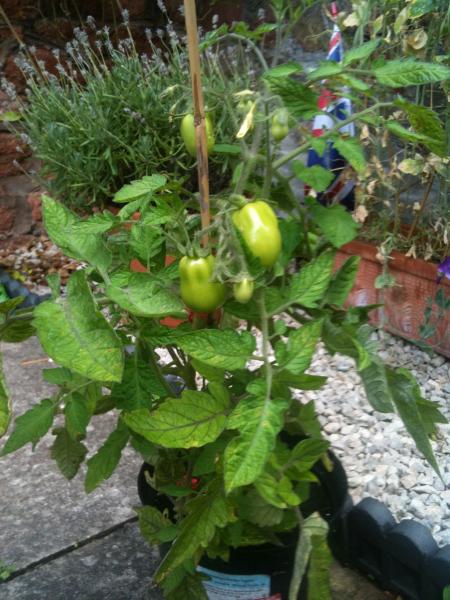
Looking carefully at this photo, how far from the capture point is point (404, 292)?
2193 mm

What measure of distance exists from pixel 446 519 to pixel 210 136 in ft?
3.28

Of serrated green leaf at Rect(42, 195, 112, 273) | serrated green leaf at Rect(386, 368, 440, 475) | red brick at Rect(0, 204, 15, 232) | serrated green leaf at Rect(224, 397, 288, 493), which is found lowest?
red brick at Rect(0, 204, 15, 232)

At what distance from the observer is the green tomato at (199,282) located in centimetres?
79

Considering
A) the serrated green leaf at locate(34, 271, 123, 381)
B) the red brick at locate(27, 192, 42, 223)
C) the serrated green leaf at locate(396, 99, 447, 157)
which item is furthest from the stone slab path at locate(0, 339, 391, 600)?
the red brick at locate(27, 192, 42, 223)

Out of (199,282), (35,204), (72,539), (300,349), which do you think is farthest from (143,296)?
(35,204)

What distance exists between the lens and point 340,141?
88cm

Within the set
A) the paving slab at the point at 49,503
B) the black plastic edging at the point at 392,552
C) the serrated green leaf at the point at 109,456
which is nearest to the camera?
the serrated green leaf at the point at 109,456

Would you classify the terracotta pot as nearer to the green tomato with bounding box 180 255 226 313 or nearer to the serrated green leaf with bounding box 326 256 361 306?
the serrated green leaf with bounding box 326 256 361 306

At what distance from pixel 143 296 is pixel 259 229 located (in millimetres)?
158

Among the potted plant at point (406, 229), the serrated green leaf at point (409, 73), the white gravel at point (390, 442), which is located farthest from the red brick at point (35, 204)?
the serrated green leaf at point (409, 73)

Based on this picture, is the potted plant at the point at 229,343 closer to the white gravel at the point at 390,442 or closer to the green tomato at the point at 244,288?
the green tomato at the point at 244,288

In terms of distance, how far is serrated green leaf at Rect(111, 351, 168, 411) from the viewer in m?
0.88

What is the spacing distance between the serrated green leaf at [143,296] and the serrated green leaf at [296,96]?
0.91ft

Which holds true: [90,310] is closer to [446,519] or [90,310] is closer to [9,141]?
[446,519]
